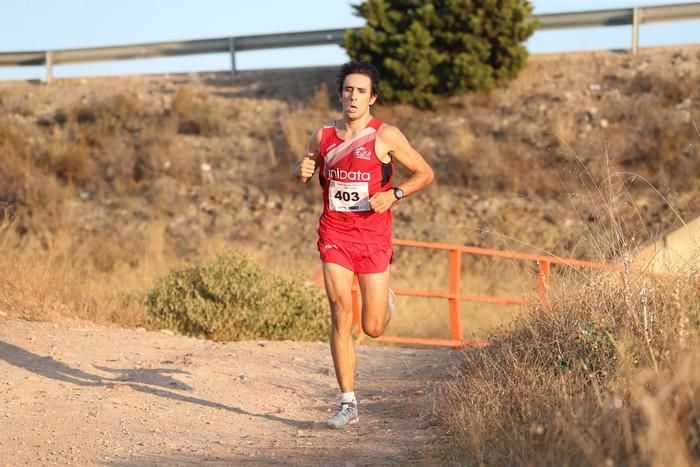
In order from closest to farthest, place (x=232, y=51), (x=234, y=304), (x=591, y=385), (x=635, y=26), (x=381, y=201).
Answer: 1. (x=591, y=385)
2. (x=381, y=201)
3. (x=234, y=304)
4. (x=635, y=26)
5. (x=232, y=51)

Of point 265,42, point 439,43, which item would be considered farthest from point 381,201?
point 265,42

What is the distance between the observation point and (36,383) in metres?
9.12

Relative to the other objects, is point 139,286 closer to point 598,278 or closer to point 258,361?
point 258,361

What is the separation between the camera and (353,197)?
776 centimetres

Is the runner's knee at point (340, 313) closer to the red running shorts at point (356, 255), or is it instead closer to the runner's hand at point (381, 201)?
the red running shorts at point (356, 255)

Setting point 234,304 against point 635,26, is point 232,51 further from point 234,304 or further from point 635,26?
point 234,304

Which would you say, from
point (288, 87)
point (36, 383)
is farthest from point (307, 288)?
point (288, 87)

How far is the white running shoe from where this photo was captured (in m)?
7.79

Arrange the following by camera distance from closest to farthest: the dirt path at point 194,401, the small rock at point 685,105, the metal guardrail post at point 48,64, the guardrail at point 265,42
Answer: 1. the dirt path at point 194,401
2. the small rock at point 685,105
3. the guardrail at point 265,42
4. the metal guardrail post at point 48,64

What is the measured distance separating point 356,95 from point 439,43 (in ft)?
55.3

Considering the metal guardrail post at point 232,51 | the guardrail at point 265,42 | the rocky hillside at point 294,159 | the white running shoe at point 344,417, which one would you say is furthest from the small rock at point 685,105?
the white running shoe at point 344,417

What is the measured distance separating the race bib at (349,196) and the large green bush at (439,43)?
16.0 m

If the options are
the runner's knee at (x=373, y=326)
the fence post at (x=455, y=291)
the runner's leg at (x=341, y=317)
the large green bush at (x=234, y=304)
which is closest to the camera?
the runner's leg at (x=341, y=317)

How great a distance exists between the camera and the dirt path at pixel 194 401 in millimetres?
6957
